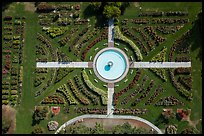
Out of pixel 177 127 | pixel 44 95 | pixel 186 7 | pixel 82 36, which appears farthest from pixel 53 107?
pixel 186 7

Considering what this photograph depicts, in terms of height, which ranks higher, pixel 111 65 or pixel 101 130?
pixel 111 65

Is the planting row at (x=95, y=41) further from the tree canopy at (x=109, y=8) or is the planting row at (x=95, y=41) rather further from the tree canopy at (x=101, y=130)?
the tree canopy at (x=101, y=130)

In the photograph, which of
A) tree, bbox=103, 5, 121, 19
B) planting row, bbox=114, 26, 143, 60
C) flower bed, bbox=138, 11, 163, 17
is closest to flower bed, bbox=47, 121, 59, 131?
planting row, bbox=114, 26, 143, 60

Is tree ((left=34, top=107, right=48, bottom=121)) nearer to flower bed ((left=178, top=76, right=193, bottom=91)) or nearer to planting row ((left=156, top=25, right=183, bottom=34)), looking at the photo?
flower bed ((left=178, top=76, right=193, bottom=91))

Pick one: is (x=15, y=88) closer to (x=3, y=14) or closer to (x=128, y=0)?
(x=3, y=14)

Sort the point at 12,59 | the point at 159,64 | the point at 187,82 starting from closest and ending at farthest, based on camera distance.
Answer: the point at 187,82, the point at 159,64, the point at 12,59

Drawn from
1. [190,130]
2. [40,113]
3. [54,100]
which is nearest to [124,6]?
[54,100]

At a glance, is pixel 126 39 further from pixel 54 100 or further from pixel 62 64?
pixel 54 100
